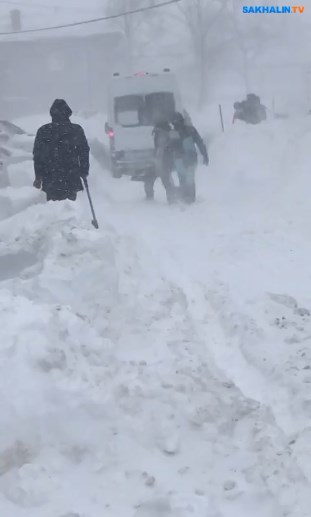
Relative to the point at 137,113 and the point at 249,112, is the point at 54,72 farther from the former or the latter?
the point at 137,113

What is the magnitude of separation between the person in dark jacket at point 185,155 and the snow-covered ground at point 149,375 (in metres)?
4.03

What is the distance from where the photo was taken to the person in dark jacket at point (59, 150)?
979 cm

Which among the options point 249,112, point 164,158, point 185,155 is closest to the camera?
point 185,155

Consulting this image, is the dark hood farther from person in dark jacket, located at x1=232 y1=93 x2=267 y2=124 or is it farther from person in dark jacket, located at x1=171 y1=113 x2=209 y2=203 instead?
person in dark jacket, located at x1=232 y1=93 x2=267 y2=124

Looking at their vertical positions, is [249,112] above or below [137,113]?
below

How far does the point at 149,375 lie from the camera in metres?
5.70

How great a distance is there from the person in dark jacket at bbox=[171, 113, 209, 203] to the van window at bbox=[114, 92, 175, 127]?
4185mm

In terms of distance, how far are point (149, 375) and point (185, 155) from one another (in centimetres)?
899

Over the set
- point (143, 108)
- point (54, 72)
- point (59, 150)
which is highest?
point (59, 150)

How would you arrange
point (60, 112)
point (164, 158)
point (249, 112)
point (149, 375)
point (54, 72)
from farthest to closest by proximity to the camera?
1. point (54, 72)
2. point (249, 112)
3. point (164, 158)
4. point (60, 112)
5. point (149, 375)

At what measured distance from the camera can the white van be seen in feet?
60.7

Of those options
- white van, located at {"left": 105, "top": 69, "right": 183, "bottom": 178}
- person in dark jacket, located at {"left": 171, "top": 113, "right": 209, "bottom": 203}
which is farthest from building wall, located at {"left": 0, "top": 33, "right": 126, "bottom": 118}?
person in dark jacket, located at {"left": 171, "top": 113, "right": 209, "bottom": 203}

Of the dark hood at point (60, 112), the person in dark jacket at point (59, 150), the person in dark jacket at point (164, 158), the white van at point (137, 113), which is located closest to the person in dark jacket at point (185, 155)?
the person in dark jacket at point (164, 158)

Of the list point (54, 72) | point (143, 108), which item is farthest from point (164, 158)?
point (54, 72)
